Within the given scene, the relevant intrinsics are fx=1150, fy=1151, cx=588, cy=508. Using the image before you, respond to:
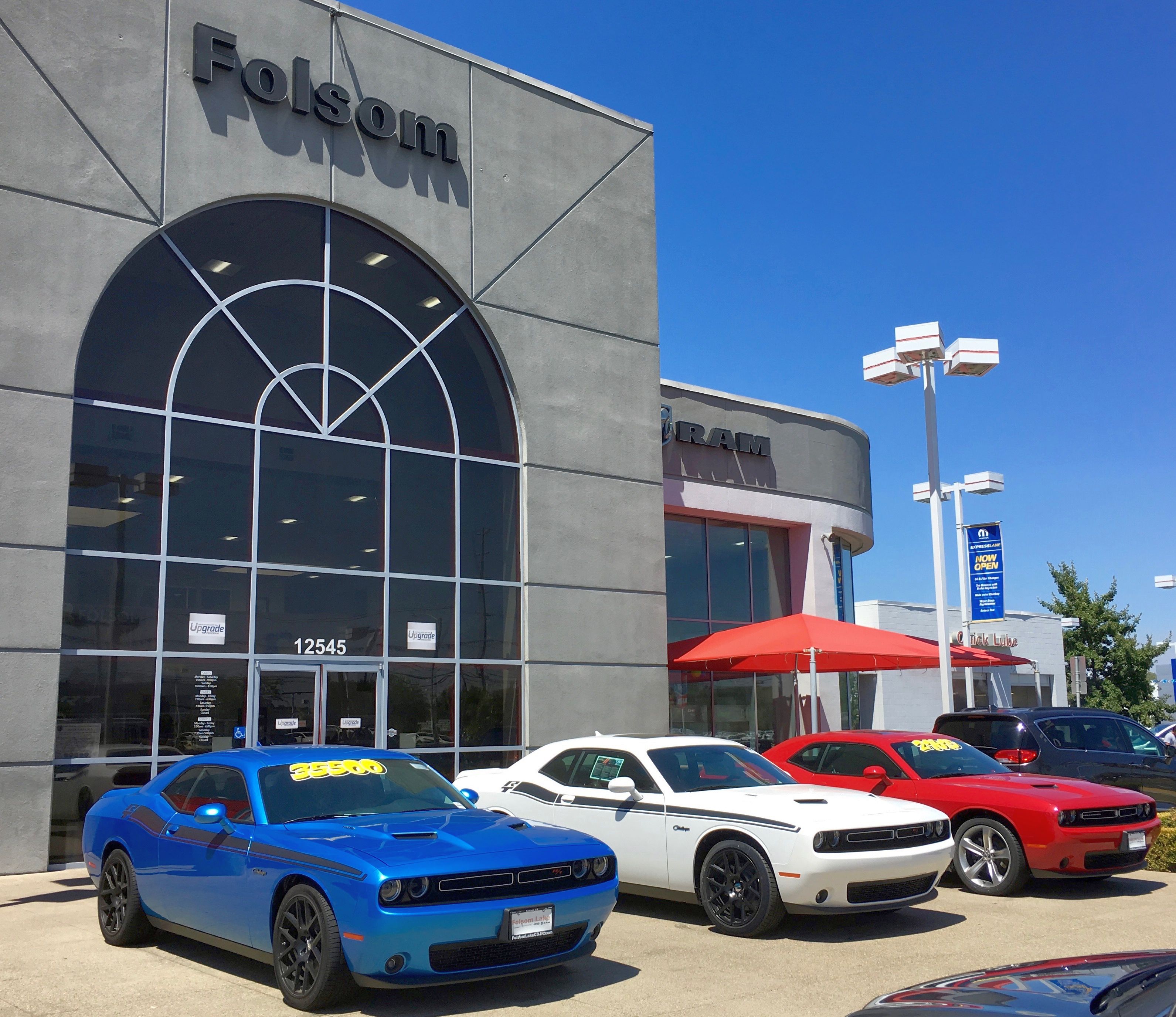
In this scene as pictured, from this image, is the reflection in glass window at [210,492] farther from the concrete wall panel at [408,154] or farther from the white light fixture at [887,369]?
the white light fixture at [887,369]

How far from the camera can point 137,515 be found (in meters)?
13.3

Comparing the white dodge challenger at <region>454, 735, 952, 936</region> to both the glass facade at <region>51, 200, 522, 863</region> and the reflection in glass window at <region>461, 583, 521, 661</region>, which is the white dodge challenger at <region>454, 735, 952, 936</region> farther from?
the reflection in glass window at <region>461, 583, 521, 661</region>

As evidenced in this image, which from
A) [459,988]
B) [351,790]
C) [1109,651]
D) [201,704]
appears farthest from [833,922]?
[1109,651]

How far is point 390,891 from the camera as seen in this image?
617cm

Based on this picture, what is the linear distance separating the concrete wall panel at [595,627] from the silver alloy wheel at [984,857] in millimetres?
6975

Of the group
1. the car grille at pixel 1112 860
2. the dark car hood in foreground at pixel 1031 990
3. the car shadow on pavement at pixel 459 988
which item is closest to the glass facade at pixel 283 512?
the car shadow on pavement at pixel 459 988

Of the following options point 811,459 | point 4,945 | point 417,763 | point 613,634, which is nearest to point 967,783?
point 417,763

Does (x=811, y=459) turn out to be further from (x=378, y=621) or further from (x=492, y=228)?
(x=378, y=621)

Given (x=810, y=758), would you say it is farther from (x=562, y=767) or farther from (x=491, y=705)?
(x=491, y=705)

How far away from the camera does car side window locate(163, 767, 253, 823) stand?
7.43 meters

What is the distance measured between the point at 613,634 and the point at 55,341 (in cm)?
862

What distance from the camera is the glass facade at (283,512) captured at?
13.0m

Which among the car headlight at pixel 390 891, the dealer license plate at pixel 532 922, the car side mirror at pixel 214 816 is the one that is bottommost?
the dealer license plate at pixel 532 922

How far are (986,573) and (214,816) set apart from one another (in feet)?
69.1
